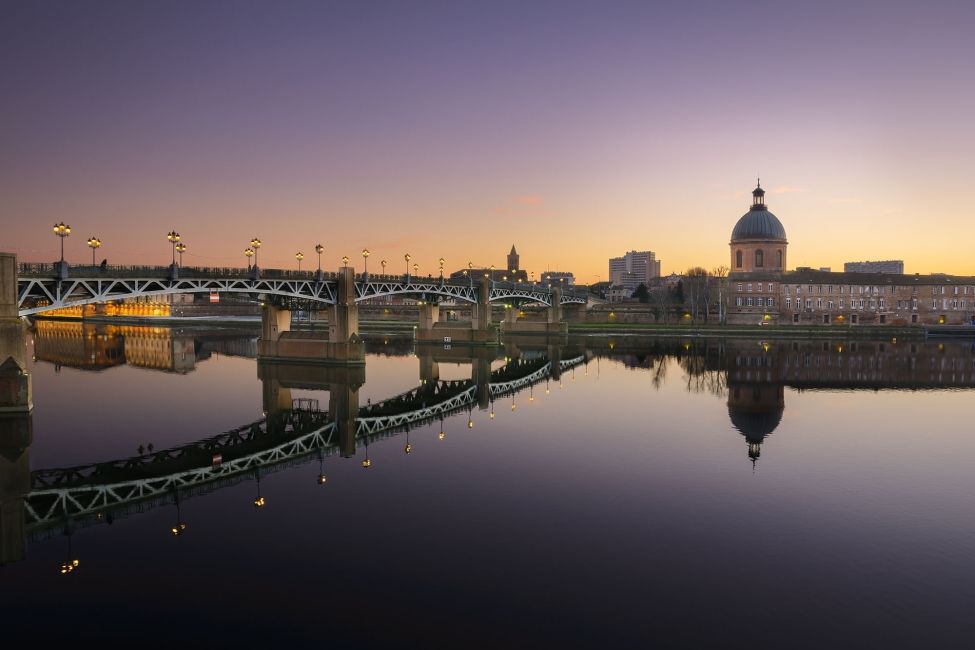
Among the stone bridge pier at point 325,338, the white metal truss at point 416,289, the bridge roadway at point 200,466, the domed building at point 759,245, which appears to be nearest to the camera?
the bridge roadway at point 200,466

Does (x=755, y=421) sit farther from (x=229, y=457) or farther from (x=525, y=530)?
(x=229, y=457)

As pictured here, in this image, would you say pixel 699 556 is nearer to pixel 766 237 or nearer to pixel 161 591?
pixel 161 591

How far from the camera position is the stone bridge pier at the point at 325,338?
2672 inches

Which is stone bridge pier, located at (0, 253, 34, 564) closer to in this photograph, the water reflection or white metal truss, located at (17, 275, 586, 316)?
the water reflection

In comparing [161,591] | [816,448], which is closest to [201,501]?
[161,591]

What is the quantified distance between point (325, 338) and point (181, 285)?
A: 598 inches

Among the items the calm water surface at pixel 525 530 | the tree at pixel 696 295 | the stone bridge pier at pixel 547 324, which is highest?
the tree at pixel 696 295

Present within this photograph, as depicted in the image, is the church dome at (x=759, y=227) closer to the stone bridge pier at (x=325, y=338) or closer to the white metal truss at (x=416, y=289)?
the white metal truss at (x=416, y=289)

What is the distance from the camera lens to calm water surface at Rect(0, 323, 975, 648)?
48.2 feet

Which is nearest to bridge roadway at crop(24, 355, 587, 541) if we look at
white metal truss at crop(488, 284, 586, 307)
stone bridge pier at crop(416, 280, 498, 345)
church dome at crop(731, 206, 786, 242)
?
stone bridge pier at crop(416, 280, 498, 345)

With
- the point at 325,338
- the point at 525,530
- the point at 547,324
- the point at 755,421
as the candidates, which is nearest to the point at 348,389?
the point at 325,338

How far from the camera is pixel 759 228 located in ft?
496

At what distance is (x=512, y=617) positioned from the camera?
1479 cm

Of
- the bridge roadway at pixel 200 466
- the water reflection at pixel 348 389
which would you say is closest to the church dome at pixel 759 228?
the water reflection at pixel 348 389
